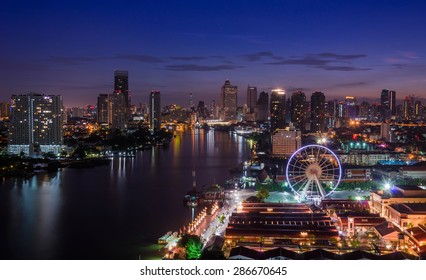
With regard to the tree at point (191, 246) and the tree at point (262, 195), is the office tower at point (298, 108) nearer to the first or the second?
the tree at point (262, 195)

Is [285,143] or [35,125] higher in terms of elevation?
[35,125]

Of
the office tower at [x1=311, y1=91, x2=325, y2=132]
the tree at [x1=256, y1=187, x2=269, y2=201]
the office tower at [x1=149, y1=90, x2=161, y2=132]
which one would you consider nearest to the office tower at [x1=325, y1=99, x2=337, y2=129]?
the office tower at [x1=311, y1=91, x2=325, y2=132]

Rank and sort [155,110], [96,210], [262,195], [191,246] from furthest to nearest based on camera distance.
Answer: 1. [155,110]
2. [262,195]
3. [96,210]
4. [191,246]

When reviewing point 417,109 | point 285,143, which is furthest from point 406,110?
point 285,143

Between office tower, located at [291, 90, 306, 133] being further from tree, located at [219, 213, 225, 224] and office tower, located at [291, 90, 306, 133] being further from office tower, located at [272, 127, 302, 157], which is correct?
tree, located at [219, 213, 225, 224]

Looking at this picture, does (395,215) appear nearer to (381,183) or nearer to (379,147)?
(381,183)

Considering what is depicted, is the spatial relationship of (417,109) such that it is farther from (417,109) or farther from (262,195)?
(262,195)

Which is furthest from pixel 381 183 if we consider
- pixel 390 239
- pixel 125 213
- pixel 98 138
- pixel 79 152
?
pixel 98 138

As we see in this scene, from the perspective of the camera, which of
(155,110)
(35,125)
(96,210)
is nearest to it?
(96,210)
